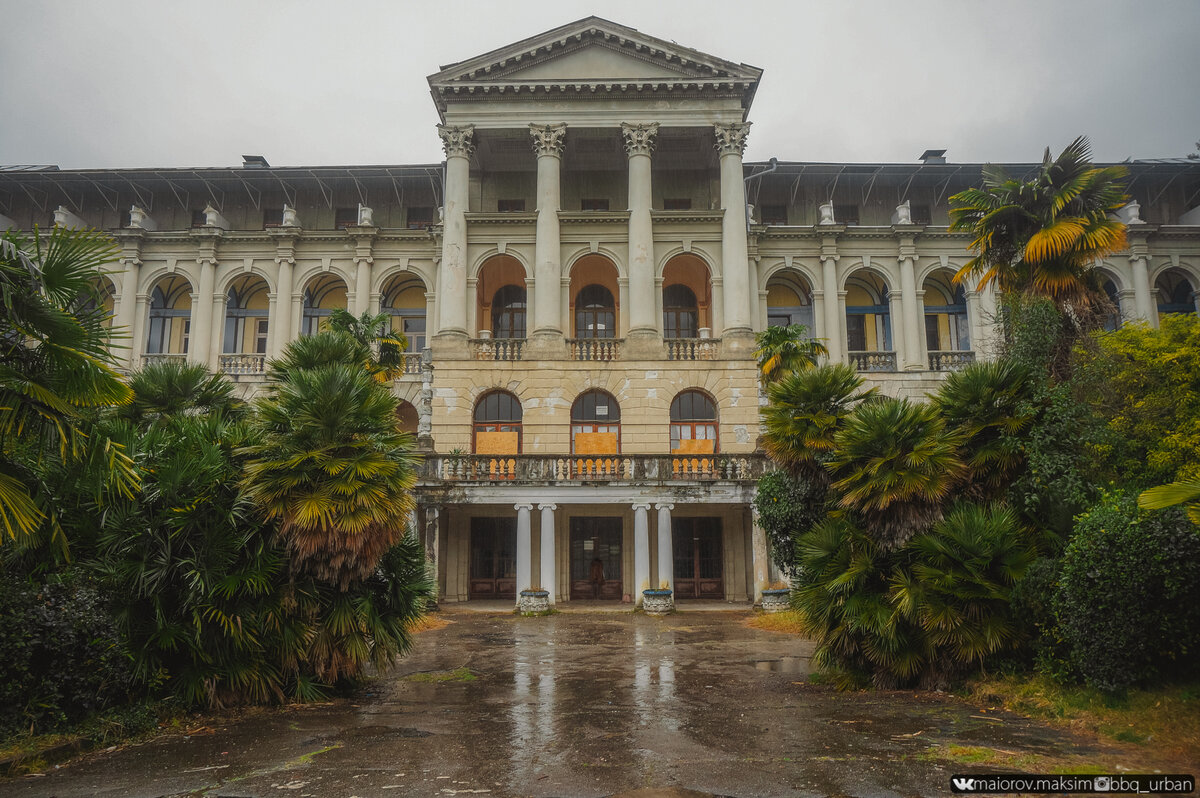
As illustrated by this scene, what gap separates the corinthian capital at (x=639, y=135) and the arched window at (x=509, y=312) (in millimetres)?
7679

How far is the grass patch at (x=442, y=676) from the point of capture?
13180 mm

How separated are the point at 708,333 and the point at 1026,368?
19693 millimetres

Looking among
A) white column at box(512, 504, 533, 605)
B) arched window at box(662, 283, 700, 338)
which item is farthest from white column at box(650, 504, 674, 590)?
arched window at box(662, 283, 700, 338)

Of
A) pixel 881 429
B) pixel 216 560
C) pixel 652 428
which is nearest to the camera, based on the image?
pixel 216 560

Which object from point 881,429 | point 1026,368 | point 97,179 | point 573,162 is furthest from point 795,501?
point 97,179

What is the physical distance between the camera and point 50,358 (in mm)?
7246

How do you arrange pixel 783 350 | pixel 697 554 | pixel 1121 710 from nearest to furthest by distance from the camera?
pixel 1121 710
pixel 783 350
pixel 697 554

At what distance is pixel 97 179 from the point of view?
34.5 metres

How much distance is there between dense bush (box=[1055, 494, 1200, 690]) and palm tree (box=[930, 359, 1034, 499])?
2.56m

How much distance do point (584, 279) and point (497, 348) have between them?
6048 millimetres

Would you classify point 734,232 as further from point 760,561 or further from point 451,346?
point 760,561

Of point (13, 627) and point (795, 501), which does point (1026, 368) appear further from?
point (13, 627)

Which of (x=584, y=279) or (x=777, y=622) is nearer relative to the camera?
(x=777, y=622)

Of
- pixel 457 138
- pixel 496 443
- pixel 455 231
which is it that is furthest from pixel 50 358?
pixel 457 138
